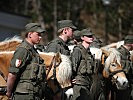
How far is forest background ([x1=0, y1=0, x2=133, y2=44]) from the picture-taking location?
84.4 ft

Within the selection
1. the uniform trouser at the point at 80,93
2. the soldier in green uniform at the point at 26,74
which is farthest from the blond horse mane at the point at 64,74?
the uniform trouser at the point at 80,93

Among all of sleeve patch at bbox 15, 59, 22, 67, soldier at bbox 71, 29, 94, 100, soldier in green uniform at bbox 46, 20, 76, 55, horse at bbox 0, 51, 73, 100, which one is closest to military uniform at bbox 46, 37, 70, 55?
soldier in green uniform at bbox 46, 20, 76, 55

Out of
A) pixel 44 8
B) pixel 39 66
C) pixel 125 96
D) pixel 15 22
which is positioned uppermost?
pixel 44 8

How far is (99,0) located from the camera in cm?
2975

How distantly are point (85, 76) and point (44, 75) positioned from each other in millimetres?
1388

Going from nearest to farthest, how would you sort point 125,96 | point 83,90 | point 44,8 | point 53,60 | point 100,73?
point 53,60, point 83,90, point 100,73, point 125,96, point 44,8

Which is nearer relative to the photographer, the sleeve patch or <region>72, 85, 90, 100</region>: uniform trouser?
the sleeve patch

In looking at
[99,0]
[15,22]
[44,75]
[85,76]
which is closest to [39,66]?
[44,75]

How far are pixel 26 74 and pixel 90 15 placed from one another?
86.3 feet

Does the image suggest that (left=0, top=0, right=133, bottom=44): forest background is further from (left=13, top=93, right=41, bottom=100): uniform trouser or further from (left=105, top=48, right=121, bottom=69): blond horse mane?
(left=13, top=93, right=41, bottom=100): uniform trouser

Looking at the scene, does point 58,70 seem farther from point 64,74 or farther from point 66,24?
point 66,24

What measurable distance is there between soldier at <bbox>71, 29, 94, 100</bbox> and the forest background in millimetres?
16114

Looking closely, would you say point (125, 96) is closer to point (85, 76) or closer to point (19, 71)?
point (85, 76)

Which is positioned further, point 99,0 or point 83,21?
point 83,21
